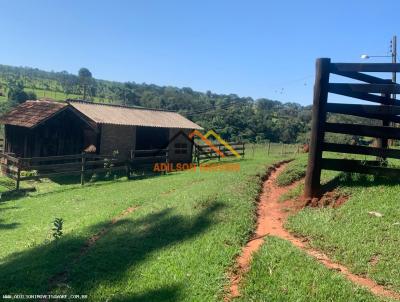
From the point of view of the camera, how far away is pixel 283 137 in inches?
2297

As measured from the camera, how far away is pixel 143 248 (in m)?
7.37

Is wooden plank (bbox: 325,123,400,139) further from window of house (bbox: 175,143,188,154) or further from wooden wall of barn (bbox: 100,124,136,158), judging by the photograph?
window of house (bbox: 175,143,188,154)

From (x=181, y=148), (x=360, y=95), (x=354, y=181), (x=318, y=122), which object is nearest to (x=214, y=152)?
(x=181, y=148)

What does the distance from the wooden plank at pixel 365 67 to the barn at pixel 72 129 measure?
16.2m

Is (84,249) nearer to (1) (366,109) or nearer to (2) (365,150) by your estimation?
(2) (365,150)

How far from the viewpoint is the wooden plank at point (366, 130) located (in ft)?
24.6

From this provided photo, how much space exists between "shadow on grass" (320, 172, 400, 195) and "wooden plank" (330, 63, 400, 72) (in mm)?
2219

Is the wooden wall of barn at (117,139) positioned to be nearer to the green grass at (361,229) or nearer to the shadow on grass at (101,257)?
the shadow on grass at (101,257)

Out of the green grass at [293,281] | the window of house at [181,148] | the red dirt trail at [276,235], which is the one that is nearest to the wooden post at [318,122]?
the red dirt trail at [276,235]

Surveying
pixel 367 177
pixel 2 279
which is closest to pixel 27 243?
pixel 2 279

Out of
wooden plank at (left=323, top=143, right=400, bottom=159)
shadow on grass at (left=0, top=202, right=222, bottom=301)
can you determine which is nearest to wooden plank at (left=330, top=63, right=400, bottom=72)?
wooden plank at (left=323, top=143, right=400, bottom=159)

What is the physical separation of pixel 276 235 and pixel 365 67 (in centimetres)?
376

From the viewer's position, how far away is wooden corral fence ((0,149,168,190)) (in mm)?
17750

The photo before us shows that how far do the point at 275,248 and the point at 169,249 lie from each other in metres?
1.99
